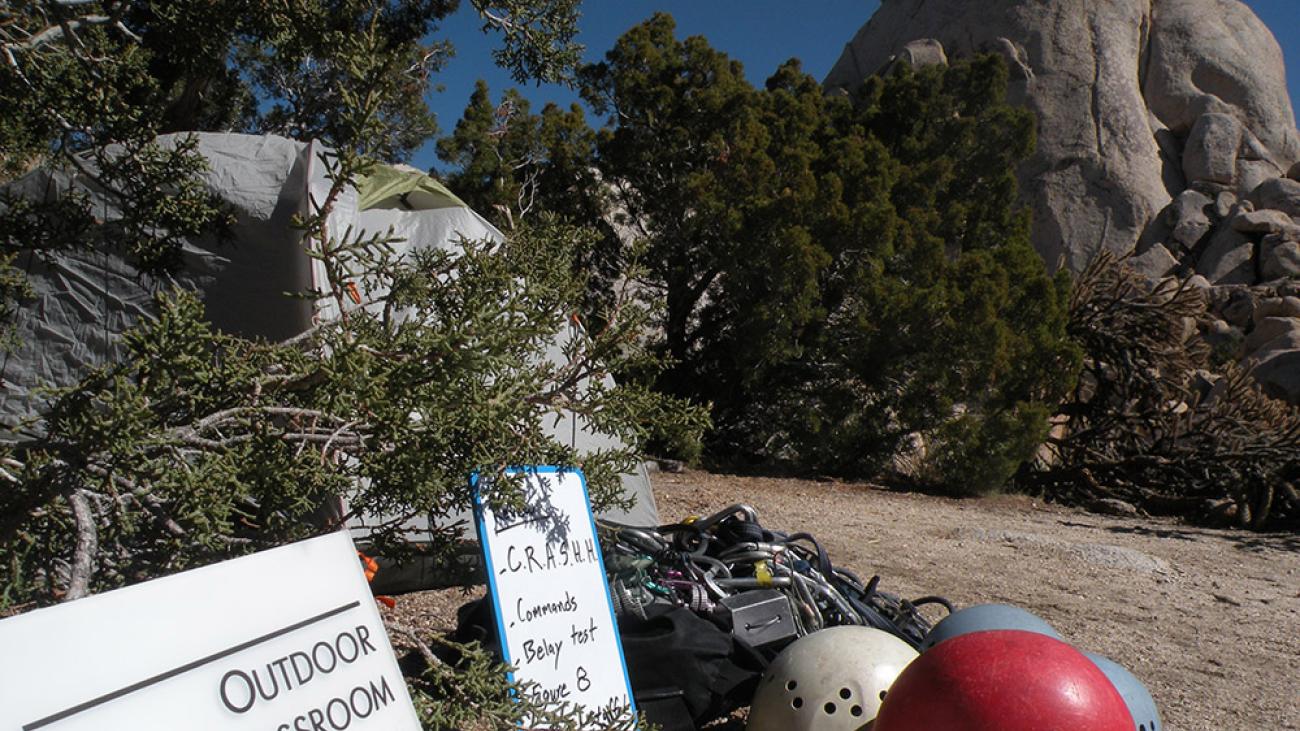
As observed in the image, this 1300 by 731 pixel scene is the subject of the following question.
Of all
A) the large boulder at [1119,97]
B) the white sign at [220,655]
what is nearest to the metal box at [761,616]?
the white sign at [220,655]

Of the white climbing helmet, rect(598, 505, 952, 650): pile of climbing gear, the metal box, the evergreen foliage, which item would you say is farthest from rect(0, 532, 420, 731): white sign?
the evergreen foliage

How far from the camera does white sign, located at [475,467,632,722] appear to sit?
2.48 metres

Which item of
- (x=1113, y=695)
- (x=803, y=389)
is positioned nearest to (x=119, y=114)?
(x=1113, y=695)

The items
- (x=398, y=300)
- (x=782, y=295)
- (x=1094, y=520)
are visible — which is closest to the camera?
(x=398, y=300)

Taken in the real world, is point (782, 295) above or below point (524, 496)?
above

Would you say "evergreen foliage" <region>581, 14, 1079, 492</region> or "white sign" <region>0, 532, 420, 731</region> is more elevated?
"evergreen foliage" <region>581, 14, 1079, 492</region>

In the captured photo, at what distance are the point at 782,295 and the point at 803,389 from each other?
1236mm

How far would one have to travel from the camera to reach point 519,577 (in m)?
2.55

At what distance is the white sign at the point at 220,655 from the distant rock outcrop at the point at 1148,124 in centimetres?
2608

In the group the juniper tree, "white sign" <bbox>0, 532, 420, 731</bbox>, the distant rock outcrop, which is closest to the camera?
"white sign" <bbox>0, 532, 420, 731</bbox>

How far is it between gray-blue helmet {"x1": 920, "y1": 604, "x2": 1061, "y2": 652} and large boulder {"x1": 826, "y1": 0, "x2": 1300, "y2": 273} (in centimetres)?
2445

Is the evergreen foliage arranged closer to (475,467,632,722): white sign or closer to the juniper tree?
the juniper tree

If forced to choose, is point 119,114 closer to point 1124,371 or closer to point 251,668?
point 251,668

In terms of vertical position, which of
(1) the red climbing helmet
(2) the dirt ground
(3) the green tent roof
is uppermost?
(3) the green tent roof
